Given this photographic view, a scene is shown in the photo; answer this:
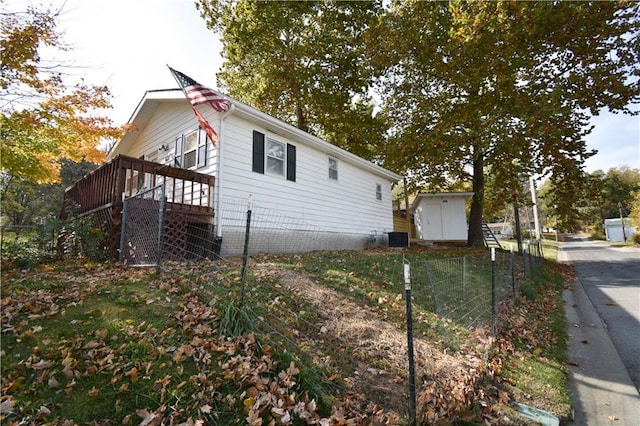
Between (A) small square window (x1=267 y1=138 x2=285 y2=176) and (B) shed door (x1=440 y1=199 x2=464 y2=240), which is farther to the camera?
(B) shed door (x1=440 y1=199 x2=464 y2=240)

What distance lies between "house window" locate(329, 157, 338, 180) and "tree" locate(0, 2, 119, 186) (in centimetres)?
753

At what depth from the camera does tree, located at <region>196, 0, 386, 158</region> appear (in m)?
13.8

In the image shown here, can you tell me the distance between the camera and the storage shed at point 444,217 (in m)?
17.8

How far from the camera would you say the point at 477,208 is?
16422 mm

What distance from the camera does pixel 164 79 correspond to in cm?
1037

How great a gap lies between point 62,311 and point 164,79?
945 centimetres

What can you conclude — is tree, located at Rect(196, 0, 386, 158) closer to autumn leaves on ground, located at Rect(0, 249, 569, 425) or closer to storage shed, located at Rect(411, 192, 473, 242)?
storage shed, located at Rect(411, 192, 473, 242)

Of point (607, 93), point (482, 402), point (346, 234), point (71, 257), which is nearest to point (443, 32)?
point (607, 93)

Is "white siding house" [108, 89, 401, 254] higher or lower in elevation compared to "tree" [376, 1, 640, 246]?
lower

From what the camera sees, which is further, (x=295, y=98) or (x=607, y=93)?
(x=295, y=98)

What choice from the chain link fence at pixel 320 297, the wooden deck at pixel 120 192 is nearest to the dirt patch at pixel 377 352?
the chain link fence at pixel 320 297

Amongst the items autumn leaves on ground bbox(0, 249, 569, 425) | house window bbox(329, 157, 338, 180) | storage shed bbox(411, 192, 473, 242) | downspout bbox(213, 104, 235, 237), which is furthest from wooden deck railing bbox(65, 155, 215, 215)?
storage shed bbox(411, 192, 473, 242)

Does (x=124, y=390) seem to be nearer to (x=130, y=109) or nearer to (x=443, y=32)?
(x=130, y=109)

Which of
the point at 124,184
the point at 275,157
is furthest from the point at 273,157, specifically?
the point at 124,184
